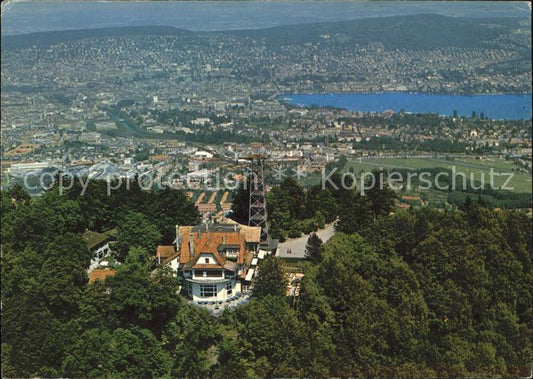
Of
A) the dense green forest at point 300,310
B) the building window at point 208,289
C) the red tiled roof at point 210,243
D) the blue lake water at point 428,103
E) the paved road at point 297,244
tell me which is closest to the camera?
the dense green forest at point 300,310

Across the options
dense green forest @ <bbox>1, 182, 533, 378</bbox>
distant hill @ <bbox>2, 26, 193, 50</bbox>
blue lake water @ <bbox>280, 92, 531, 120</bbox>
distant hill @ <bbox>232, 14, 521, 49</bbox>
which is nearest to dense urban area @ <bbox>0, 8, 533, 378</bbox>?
dense green forest @ <bbox>1, 182, 533, 378</bbox>

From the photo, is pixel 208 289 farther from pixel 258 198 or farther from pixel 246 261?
pixel 258 198

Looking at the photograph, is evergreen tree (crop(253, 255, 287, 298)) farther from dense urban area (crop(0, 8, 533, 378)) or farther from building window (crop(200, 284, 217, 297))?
building window (crop(200, 284, 217, 297))

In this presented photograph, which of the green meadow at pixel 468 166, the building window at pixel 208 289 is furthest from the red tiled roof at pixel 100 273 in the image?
the green meadow at pixel 468 166

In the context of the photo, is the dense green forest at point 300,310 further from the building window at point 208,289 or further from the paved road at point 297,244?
the paved road at point 297,244

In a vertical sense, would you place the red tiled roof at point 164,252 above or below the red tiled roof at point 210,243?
below

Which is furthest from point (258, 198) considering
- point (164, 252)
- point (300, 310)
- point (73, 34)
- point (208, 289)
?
point (73, 34)

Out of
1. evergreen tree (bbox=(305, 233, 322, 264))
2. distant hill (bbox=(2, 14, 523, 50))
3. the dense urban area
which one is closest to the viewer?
the dense urban area
